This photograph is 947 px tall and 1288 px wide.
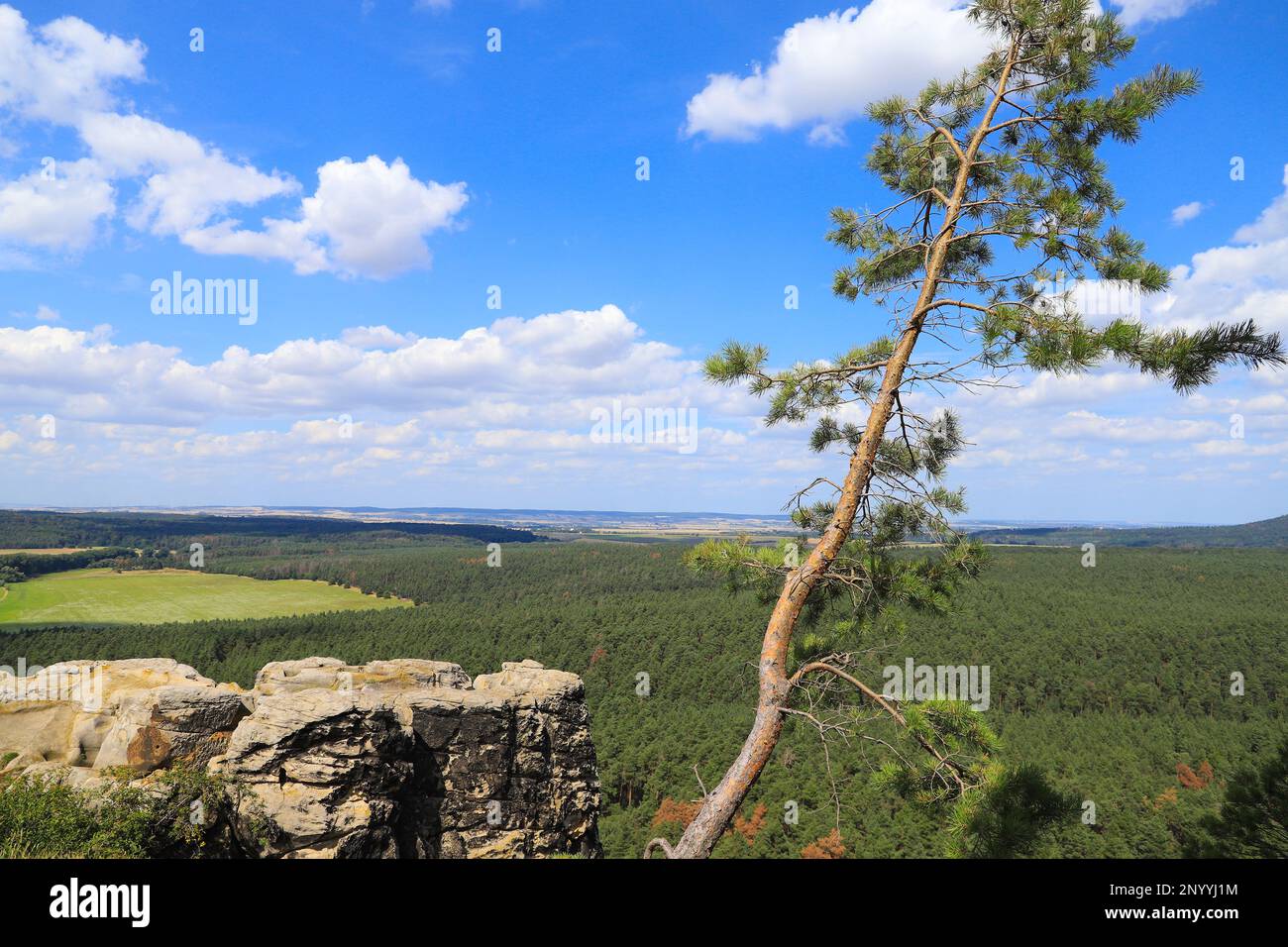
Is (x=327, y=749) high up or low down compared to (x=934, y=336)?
down

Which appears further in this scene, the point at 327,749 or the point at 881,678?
the point at 881,678

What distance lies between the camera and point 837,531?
7672 millimetres

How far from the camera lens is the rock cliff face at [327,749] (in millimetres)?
12547

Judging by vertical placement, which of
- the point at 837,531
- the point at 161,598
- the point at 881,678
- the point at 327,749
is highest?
the point at 837,531

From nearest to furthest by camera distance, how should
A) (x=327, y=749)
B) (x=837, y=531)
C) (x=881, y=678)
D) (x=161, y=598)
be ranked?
(x=837, y=531)
(x=327, y=749)
(x=881, y=678)
(x=161, y=598)

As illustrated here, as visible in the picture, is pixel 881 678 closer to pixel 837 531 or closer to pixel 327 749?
pixel 327 749

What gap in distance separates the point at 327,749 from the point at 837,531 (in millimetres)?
12477

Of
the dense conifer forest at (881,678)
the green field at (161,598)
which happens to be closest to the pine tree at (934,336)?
the dense conifer forest at (881,678)

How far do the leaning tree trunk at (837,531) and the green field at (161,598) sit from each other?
132987 mm

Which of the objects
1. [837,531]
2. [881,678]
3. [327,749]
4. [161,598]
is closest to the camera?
[837,531]

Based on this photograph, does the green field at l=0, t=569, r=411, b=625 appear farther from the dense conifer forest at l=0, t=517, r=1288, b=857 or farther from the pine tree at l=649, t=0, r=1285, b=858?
the pine tree at l=649, t=0, r=1285, b=858

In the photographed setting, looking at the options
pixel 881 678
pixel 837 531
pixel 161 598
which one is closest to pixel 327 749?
pixel 837 531

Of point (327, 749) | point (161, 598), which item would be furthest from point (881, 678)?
point (161, 598)
